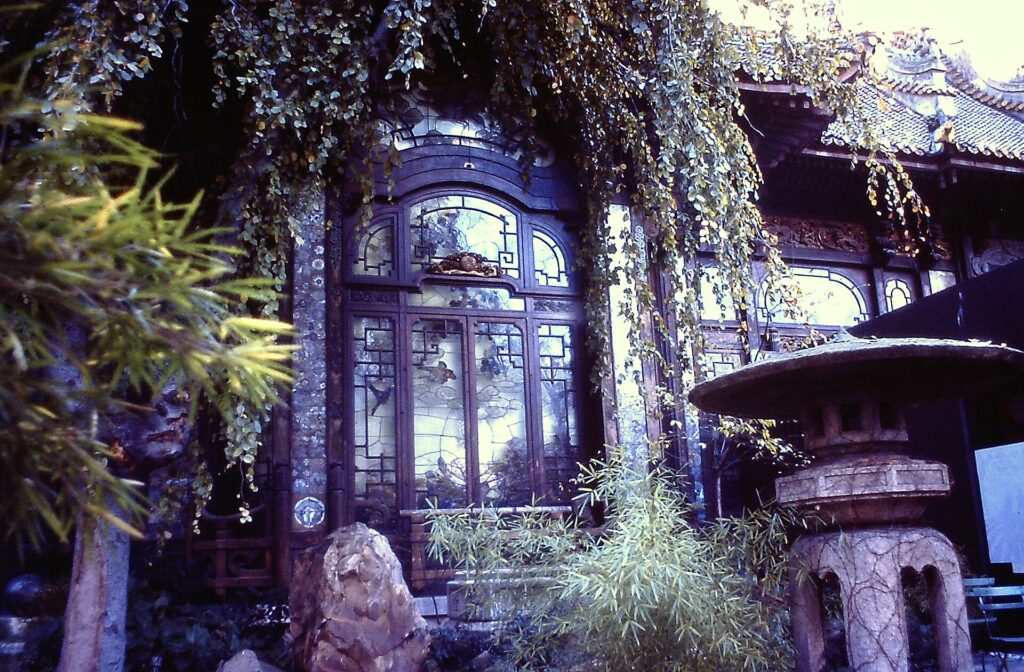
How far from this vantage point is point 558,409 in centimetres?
702

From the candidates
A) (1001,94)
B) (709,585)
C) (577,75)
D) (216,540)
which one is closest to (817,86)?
(577,75)

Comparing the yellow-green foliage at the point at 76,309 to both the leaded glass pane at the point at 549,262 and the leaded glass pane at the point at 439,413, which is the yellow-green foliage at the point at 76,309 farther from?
the leaded glass pane at the point at 549,262

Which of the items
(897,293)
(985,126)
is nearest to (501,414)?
(897,293)

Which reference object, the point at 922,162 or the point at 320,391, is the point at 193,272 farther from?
the point at 922,162

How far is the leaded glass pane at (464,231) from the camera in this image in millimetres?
6961

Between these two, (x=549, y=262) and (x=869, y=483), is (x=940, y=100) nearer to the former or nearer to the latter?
(x=549, y=262)

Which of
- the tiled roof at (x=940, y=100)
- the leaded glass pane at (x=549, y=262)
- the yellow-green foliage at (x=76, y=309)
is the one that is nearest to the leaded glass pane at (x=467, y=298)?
the leaded glass pane at (x=549, y=262)

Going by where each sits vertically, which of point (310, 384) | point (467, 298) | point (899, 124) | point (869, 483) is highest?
point (899, 124)

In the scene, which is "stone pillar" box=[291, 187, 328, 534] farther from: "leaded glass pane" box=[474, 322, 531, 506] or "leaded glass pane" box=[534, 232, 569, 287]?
"leaded glass pane" box=[534, 232, 569, 287]

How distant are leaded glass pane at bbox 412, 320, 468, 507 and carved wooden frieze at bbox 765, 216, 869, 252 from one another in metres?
3.56

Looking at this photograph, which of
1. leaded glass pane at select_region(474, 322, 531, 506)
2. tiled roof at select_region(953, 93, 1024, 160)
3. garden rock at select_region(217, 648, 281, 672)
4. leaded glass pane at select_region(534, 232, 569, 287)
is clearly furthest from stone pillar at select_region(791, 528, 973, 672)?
tiled roof at select_region(953, 93, 1024, 160)

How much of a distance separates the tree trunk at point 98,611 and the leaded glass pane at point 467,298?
321 centimetres

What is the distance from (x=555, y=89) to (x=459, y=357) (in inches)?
84.8

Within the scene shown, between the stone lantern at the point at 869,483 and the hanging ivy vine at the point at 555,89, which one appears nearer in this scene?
the stone lantern at the point at 869,483
